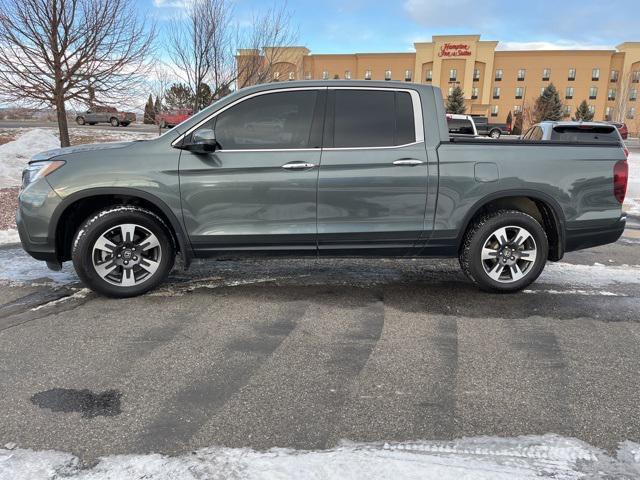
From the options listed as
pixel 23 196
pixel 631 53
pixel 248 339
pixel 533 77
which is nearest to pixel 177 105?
pixel 23 196

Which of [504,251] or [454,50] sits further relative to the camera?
[454,50]

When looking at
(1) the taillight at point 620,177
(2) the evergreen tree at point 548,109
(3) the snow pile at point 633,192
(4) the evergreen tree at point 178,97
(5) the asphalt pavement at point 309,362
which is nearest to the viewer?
(5) the asphalt pavement at point 309,362

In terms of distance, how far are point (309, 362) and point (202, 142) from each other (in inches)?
80.5

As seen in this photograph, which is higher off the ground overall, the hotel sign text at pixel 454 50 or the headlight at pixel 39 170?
the hotel sign text at pixel 454 50

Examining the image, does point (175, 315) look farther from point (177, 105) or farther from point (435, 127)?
point (177, 105)

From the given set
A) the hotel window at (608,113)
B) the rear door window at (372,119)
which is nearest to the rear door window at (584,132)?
the rear door window at (372,119)

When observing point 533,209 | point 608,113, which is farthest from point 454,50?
point 533,209

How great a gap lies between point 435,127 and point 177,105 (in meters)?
16.7

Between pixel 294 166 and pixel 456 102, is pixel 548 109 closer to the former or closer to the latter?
pixel 456 102

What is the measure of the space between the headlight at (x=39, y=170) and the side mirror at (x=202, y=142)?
1.12 metres

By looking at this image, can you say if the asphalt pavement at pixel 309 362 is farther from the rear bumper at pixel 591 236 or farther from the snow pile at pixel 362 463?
the rear bumper at pixel 591 236

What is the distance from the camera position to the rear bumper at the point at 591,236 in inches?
188

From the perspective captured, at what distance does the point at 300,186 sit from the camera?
443cm

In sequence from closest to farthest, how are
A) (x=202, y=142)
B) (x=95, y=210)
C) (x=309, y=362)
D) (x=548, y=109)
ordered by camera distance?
1. (x=309, y=362)
2. (x=202, y=142)
3. (x=95, y=210)
4. (x=548, y=109)
